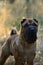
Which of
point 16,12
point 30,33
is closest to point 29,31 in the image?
point 30,33

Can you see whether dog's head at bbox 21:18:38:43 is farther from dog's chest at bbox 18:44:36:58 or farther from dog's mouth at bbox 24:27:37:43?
dog's chest at bbox 18:44:36:58

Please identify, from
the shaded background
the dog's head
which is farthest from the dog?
the shaded background

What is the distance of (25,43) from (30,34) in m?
0.20

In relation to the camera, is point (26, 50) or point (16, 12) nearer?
A: point (26, 50)

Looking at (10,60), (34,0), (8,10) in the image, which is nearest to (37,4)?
(34,0)

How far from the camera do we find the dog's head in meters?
4.22

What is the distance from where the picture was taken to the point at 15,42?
14.9 feet

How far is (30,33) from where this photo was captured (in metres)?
4.23

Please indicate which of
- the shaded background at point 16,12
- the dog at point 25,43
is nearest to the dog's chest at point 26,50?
the dog at point 25,43

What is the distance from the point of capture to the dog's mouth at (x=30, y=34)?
4215 millimetres

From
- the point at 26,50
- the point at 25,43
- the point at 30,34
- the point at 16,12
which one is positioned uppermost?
the point at 30,34

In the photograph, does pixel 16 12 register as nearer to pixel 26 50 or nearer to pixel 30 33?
pixel 26 50

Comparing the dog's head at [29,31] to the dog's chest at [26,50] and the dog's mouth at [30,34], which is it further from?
the dog's chest at [26,50]

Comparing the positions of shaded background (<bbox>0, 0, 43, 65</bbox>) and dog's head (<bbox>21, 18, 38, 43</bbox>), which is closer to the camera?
dog's head (<bbox>21, 18, 38, 43</bbox>)
